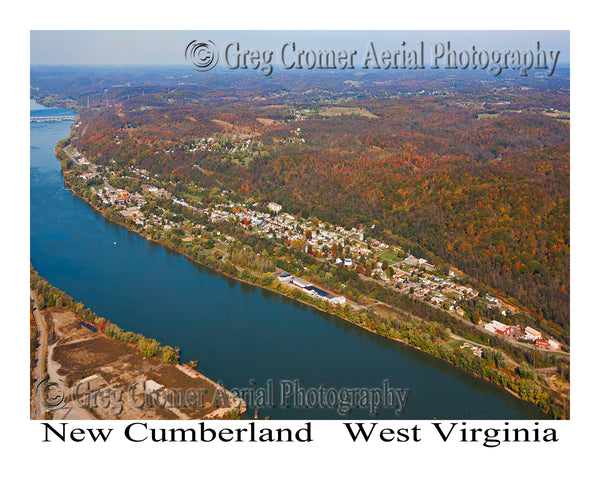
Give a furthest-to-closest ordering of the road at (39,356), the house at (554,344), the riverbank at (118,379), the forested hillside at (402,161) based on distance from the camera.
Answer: the forested hillside at (402,161)
the house at (554,344)
the riverbank at (118,379)
the road at (39,356)

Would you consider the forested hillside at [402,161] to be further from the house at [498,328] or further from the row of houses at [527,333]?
the house at [498,328]

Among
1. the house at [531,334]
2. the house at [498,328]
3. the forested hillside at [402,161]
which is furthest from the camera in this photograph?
the forested hillside at [402,161]

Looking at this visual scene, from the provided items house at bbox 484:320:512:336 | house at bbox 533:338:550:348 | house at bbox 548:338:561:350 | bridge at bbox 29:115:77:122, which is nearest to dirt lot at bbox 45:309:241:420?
house at bbox 484:320:512:336

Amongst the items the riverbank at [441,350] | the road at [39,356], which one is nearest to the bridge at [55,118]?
the road at [39,356]

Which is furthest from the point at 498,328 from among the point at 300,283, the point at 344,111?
the point at 344,111

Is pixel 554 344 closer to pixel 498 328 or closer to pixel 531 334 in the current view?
pixel 531 334

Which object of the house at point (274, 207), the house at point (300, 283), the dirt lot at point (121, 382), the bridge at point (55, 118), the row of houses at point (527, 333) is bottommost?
the dirt lot at point (121, 382)

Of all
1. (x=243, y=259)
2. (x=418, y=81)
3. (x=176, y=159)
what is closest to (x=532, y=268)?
(x=243, y=259)
